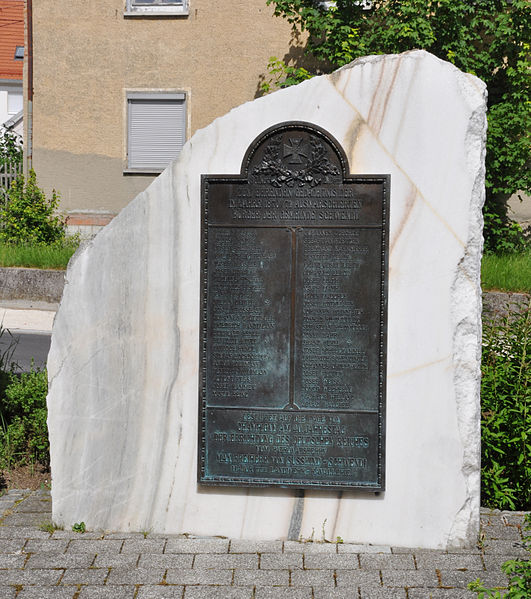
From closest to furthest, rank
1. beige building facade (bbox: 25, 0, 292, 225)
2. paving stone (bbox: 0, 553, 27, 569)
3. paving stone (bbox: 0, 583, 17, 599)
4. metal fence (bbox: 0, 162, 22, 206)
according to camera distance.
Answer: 1. paving stone (bbox: 0, 583, 17, 599)
2. paving stone (bbox: 0, 553, 27, 569)
3. beige building facade (bbox: 25, 0, 292, 225)
4. metal fence (bbox: 0, 162, 22, 206)

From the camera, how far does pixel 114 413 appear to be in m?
4.71

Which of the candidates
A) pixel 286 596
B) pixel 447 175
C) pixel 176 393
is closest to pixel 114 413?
pixel 176 393

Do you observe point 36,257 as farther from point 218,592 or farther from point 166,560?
point 218,592

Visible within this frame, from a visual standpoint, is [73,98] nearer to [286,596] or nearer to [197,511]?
[197,511]

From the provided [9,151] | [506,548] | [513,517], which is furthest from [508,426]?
[9,151]

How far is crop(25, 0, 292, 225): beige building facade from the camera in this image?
14.8m

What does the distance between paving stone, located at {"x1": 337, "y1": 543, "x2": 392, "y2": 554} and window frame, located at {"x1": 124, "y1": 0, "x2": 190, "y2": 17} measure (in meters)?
12.4

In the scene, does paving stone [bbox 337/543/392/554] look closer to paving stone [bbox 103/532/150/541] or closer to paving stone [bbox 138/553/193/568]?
paving stone [bbox 138/553/193/568]

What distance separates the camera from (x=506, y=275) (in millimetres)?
11055

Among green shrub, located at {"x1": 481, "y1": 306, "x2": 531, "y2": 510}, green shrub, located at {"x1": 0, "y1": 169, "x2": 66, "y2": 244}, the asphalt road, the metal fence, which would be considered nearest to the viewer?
green shrub, located at {"x1": 481, "y1": 306, "x2": 531, "y2": 510}

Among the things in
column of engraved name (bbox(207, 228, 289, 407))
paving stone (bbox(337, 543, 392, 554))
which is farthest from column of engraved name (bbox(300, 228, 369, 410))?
paving stone (bbox(337, 543, 392, 554))

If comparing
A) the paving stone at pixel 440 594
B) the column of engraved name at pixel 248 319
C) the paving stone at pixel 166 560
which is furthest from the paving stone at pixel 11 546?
the paving stone at pixel 440 594

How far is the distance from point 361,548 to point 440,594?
0.68 m

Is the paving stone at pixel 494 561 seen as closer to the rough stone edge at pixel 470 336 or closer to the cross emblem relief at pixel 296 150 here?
the rough stone edge at pixel 470 336
